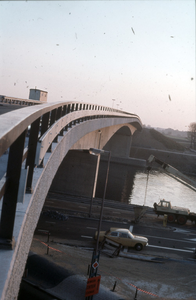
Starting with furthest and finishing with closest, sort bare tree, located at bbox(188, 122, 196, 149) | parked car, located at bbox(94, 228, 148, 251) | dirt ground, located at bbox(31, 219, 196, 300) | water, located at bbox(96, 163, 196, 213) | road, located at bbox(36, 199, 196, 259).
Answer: bare tree, located at bbox(188, 122, 196, 149) < water, located at bbox(96, 163, 196, 213) < road, located at bbox(36, 199, 196, 259) < parked car, located at bbox(94, 228, 148, 251) < dirt ground, located at bbox(31, 219, 196, 300)

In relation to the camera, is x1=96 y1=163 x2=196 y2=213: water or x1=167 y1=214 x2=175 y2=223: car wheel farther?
x1=96 y1=163 x2=196 y2=213: water

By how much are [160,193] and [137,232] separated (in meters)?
20.7

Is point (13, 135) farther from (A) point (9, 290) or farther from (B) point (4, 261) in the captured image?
(A) point (9, 290)

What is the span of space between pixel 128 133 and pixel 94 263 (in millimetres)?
62719

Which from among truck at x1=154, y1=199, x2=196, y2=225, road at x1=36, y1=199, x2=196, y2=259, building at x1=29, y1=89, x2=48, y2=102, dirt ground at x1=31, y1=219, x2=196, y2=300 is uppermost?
building at x1=29, y1=89, x2=48, y2=102

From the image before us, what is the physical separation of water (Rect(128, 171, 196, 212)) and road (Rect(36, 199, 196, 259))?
10574mm

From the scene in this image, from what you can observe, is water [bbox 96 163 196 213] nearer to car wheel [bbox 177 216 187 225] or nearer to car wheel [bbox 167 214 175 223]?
car wheel [bbox 167 214 175 223]

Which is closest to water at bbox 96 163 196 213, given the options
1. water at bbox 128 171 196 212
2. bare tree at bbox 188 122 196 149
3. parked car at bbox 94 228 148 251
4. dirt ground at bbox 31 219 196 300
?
water at bbox 128 171 196 212

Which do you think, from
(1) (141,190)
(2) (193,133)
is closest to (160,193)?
(1) (141,190)

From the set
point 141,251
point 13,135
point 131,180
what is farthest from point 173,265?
point 131,180

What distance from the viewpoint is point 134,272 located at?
1425 cm

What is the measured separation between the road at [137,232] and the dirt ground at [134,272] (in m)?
1.62

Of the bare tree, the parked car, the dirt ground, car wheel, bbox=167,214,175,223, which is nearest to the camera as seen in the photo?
the dirt ground

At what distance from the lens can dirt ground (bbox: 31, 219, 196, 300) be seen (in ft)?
39.8
